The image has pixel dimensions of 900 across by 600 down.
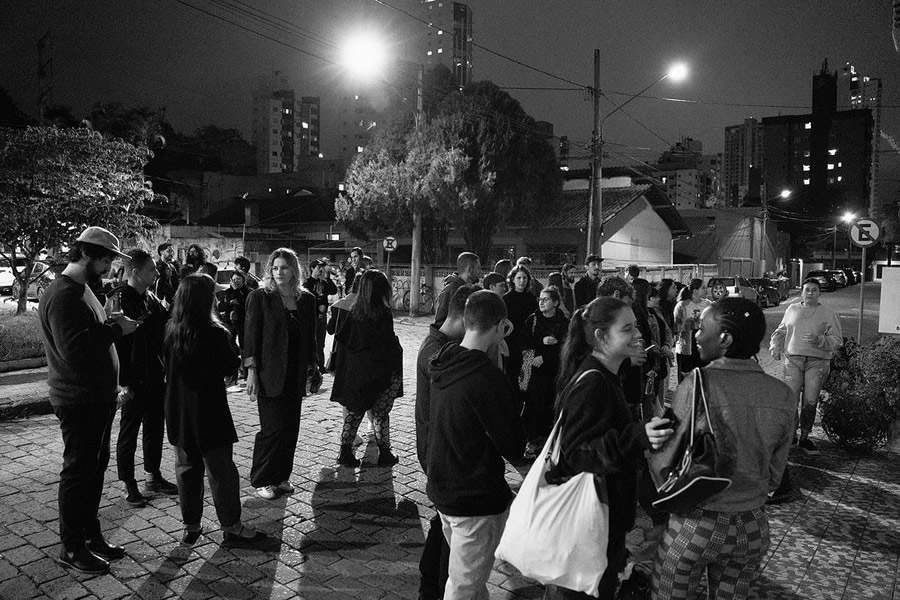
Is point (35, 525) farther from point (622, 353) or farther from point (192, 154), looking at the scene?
point (192, 154)

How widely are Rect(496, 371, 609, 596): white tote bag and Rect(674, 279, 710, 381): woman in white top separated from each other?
432 centimetres

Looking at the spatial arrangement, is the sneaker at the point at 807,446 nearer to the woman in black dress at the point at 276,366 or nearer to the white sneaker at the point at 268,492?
the woman in black dress at the point at 276,366

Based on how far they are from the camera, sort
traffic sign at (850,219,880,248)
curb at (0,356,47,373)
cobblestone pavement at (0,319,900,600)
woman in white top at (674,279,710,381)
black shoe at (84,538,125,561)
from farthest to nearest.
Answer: curb at (0,356,47,373), traffic sign at (850,219,880,248), woman in white top at (674,279,710,381), black shoe at (84,538,125,561), cobblestone pavement at (0,319,900,600)

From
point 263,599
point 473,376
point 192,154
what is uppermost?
point 192,154

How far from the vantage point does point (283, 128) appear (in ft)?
407

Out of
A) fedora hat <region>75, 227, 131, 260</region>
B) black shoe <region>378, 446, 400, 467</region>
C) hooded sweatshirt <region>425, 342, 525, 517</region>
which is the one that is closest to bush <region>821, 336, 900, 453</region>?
black shoe <region>378, 446, 400, 467</region>

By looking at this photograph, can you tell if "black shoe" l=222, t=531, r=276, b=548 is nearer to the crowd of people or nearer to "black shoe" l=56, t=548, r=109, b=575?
the crowd of people

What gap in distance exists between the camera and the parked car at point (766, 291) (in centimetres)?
3034

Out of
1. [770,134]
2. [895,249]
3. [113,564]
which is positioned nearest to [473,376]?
[113,564]

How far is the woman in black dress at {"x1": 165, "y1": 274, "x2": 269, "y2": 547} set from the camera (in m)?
4.31

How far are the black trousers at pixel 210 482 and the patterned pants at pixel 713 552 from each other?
286cm

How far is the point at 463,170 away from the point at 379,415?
18131 millimetres

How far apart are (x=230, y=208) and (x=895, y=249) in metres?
67.0

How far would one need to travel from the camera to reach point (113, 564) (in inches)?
167
